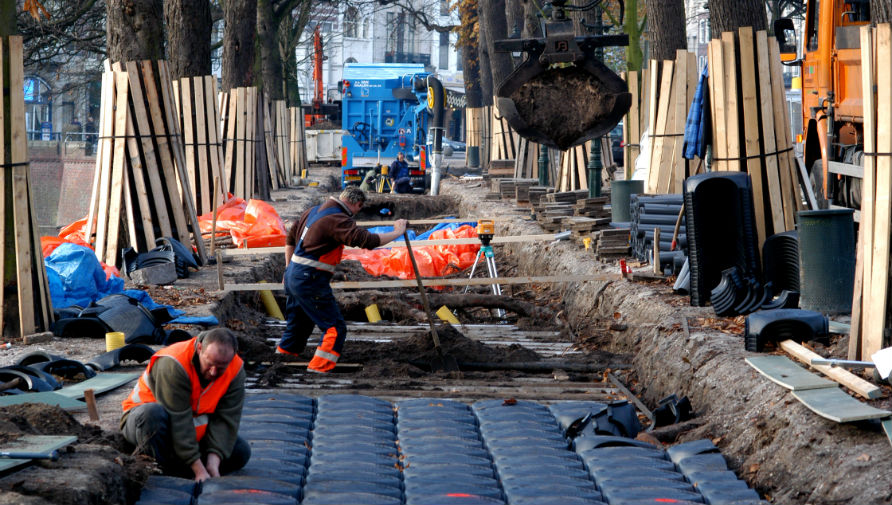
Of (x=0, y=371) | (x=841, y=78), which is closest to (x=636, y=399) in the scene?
(x=0, y=371)

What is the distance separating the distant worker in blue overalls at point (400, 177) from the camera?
30.0 m

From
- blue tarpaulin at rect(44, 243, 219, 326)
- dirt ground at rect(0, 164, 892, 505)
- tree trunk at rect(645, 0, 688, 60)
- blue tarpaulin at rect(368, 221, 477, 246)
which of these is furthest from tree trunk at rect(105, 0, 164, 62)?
tree trunk at rect(645, 0, 688, 60)

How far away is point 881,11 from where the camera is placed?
7.09 metres

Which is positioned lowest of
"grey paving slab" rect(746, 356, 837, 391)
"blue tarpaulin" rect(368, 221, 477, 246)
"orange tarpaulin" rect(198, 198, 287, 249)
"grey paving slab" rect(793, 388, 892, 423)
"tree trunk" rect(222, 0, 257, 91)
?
"grey paving slab" rect(793, 388, 892, 423)

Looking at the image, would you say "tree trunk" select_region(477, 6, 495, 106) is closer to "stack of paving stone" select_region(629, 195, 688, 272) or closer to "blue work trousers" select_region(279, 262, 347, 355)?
"stack of paving stone" select_region(629, 195, 688, 272)

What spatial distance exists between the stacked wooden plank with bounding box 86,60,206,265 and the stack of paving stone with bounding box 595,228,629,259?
A: 16.0ft

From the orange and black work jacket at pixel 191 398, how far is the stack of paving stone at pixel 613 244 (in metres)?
7.52

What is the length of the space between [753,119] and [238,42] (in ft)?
52.7

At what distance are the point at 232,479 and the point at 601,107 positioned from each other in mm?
6095

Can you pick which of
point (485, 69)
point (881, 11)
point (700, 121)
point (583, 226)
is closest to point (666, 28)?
point (583, 226)

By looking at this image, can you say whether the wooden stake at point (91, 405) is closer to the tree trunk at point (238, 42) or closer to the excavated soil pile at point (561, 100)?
the excavated soil pile at point (561, 100)

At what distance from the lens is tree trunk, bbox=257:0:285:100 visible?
2938 cm

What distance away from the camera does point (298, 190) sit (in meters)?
28.8

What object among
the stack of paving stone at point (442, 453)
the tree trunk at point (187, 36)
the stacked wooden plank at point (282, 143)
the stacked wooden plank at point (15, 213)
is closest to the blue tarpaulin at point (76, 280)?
the stacked wooden plank at point (15, 213)
